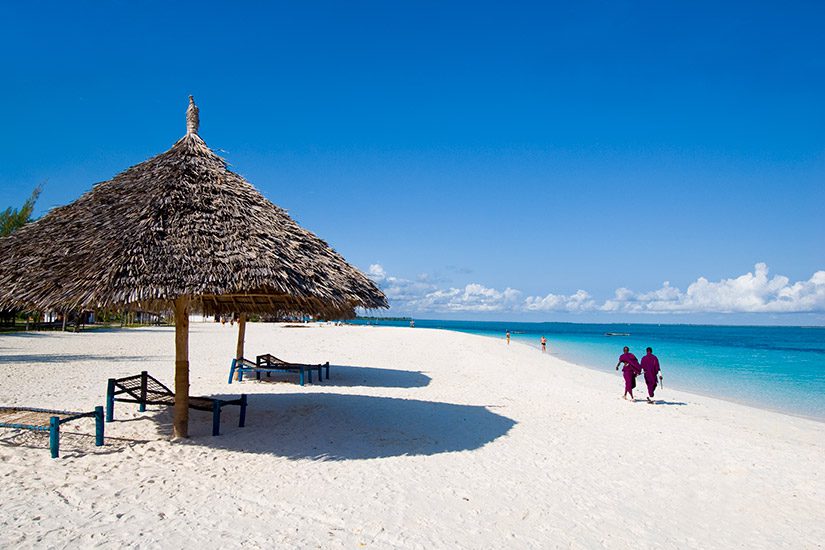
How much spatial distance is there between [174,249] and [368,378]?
7891mm

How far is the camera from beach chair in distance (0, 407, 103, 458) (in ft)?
17.1

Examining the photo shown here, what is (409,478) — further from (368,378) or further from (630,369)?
(630,369)

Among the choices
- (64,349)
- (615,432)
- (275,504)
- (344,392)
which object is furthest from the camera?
(64,349)

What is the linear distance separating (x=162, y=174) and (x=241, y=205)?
3.55ft

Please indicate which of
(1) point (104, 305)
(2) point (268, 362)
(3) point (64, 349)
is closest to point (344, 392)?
(2) point (268, 362)

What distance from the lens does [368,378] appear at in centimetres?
1265

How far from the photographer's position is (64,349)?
18.1 metres

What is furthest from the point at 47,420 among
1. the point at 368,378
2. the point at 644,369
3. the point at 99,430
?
the point at 644,369

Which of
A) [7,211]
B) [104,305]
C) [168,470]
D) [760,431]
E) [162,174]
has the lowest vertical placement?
[760,431]

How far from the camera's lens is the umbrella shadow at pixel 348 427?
20.3ft

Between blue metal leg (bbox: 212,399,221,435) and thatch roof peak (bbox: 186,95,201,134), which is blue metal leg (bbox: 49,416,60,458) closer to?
blue metal leg (bbox: 212,399,221,435)

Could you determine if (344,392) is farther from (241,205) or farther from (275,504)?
(275,504)

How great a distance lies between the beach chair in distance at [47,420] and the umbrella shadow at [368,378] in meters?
5.77

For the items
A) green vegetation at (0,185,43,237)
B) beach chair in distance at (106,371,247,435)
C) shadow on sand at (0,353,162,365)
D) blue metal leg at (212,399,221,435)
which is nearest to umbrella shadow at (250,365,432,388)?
beach chair in distance at (106,371,247,435)
